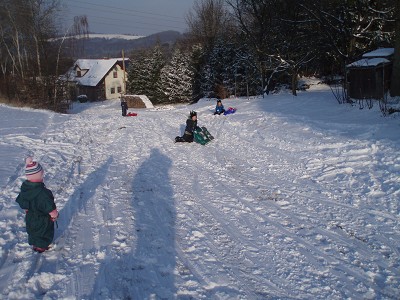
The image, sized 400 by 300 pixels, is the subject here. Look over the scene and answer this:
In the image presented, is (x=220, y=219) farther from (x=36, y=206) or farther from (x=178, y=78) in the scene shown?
(x=178, y=78)

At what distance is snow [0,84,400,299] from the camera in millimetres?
4031

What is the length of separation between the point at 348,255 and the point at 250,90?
30.1 meters

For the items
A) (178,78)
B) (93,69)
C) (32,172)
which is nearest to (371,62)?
(32,172)

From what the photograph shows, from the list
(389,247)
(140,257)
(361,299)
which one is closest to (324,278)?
(361,299)

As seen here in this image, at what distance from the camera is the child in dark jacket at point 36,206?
454cm

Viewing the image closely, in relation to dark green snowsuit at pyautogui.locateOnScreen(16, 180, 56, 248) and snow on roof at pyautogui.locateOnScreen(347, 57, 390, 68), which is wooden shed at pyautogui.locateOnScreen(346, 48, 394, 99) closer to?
snow on roof at pyautogui.locateOnScreen(347, 57, 390, 68)

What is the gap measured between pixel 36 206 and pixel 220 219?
9.57 feet

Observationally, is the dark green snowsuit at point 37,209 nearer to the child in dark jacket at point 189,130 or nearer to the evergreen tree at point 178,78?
the child in dark jacket at point 189,130

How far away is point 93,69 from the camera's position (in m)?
60.2

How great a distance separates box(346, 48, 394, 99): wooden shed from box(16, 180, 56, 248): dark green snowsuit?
1451 cm

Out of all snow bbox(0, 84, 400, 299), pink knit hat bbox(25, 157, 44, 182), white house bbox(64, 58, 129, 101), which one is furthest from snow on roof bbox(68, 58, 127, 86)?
pink knit hat bbox(25, 157, 44, 182)

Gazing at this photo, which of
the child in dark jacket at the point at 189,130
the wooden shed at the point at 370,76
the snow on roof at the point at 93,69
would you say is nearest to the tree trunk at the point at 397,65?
the wooden shed at the point at 370,76

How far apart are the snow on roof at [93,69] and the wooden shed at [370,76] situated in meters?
48.2

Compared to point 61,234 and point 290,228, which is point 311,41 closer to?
point 290,228
